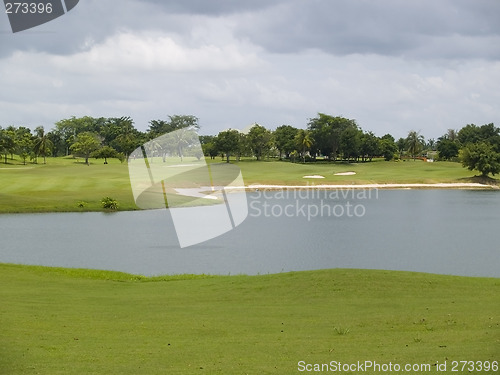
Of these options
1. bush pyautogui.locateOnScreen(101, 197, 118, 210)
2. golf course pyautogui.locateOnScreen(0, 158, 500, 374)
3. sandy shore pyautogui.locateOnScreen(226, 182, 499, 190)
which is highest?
golf course pyautogui.locateOnScreen(0, 158, 500, 374)

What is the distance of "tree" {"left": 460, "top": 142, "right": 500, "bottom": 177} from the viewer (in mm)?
111000

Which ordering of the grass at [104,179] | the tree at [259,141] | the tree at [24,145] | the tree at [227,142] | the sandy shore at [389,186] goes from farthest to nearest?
1. the tree at [259,141]
2. the tree at [227,142]
3. the tree at [24,145]
4. the sandy shore at [389,186]
5. the grass at [104,179]

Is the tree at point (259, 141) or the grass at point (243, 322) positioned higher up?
the tree at point (259, 141)

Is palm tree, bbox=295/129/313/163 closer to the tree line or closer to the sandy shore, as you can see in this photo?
the tree line

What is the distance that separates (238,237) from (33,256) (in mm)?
14820

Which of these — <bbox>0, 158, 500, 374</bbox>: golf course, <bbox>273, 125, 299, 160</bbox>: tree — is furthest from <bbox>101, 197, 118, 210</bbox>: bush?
<bbox>273, 125, 299, 160</bbox>: tree

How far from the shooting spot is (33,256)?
37062mm

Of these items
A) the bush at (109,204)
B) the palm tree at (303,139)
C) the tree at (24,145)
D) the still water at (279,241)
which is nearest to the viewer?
the still water at (279,241)

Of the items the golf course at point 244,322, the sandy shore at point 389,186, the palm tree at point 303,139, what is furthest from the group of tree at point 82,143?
the golf course at point 244,322

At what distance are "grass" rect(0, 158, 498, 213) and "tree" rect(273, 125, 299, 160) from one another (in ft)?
67.7

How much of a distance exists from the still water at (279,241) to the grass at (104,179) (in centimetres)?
495

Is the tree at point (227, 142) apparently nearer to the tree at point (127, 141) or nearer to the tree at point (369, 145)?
the tree at point (127, 141)

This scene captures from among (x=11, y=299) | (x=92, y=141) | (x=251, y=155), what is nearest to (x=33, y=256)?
(x=11, y=299)

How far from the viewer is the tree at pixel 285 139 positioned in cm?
16675
